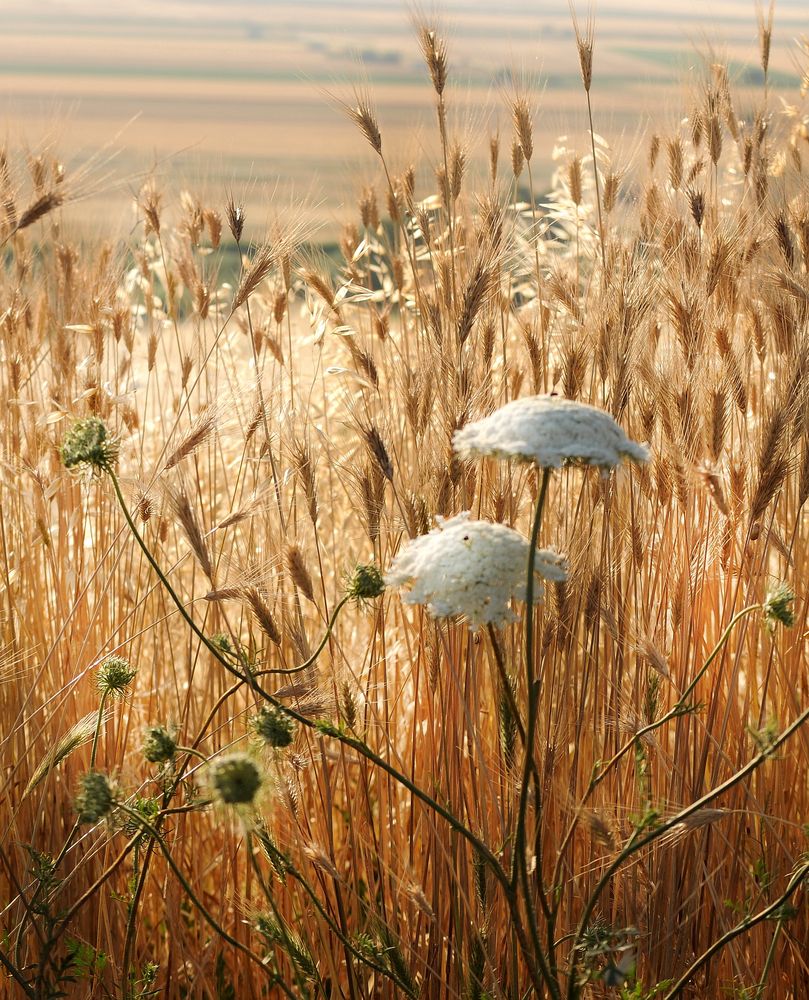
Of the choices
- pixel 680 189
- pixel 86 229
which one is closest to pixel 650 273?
pixel 680 189

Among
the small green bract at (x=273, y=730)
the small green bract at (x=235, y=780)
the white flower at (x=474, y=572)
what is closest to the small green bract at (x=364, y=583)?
the white flower at (x=474, y=572)

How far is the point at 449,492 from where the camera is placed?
142cm

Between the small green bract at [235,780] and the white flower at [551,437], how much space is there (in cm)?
35

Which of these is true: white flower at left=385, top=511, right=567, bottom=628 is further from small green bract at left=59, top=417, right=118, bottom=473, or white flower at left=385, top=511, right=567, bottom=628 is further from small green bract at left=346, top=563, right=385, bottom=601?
small green bract at left=59, top=417, right=118, bottom=473

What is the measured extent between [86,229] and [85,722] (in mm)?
1288

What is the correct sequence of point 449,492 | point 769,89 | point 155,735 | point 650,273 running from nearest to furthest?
point 155,735, point 449,492, point 650,273, point 769,89

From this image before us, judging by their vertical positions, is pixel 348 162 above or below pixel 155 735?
above

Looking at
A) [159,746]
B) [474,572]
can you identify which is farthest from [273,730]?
[474,572]

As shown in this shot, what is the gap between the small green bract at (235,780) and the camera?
2.95 ft

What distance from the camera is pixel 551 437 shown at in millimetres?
989

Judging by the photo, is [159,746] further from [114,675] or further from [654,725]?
[654,725]

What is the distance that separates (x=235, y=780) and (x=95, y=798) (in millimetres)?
198

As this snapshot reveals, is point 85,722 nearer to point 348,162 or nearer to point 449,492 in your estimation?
point 449,492

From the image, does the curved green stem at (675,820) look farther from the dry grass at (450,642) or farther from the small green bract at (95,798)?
the small green bract at (95,798)
